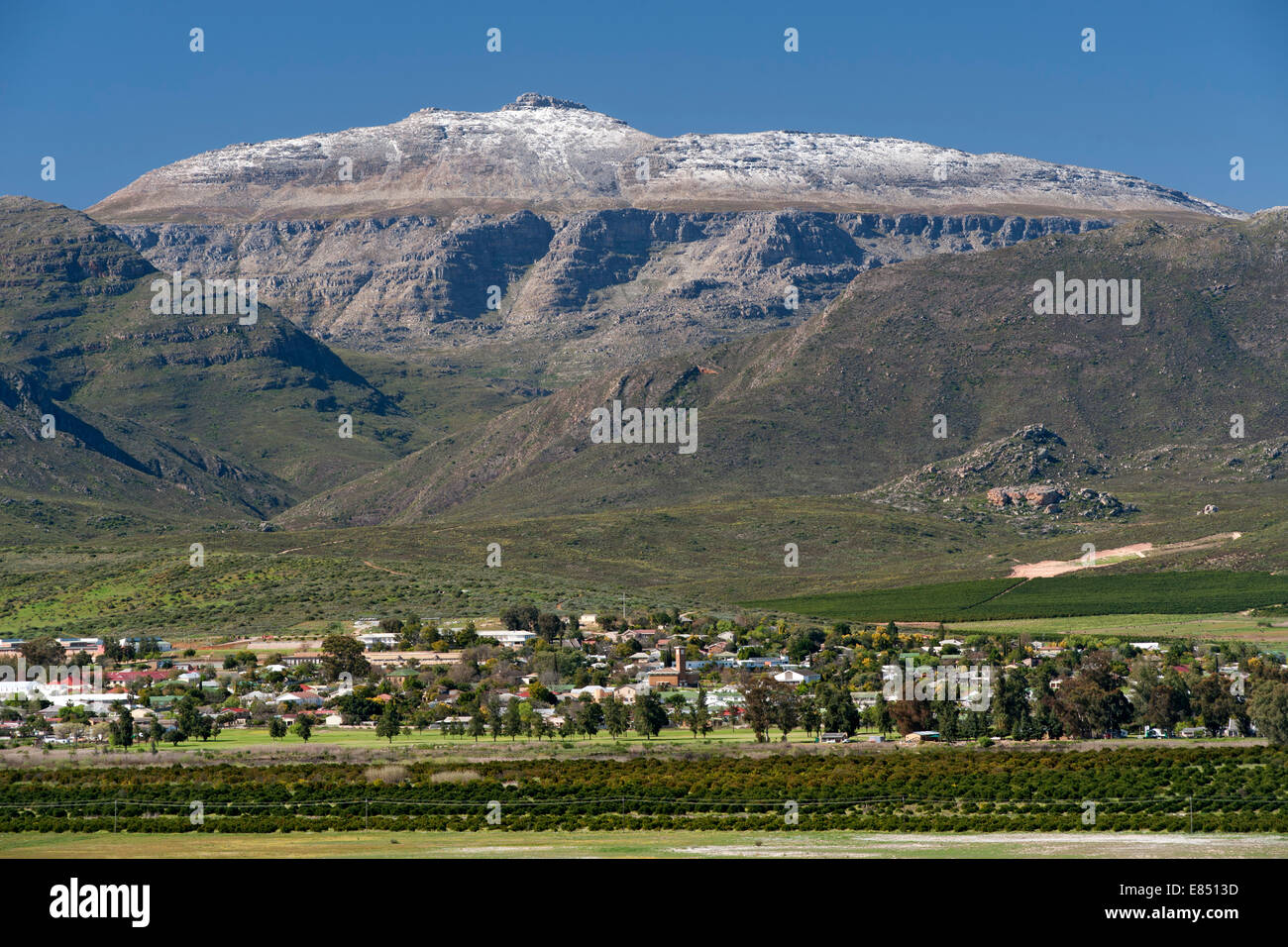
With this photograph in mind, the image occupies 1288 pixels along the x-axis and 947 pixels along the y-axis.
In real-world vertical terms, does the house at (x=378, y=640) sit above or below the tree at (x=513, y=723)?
above

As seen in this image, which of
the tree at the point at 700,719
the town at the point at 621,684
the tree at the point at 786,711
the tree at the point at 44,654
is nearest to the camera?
the tree at the point at 786,711

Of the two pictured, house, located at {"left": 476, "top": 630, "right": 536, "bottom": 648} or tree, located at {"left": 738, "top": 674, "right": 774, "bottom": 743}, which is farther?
house, located at {"left": 476, "top": 630, "right": 536, "bottom": 648}

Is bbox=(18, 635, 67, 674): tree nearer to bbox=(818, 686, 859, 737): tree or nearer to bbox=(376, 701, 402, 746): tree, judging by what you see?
bbox=(376, 701, 402, 746): tree

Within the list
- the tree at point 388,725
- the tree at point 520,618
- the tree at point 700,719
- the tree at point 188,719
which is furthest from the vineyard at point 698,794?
the tree at point 520,618

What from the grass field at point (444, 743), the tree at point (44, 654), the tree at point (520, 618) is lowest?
the grass field at point (444, 743)

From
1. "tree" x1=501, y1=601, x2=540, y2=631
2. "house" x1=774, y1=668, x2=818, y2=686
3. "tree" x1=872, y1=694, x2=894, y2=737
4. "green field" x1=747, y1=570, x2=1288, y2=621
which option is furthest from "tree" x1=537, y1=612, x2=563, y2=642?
"tree" x1=872, y1=694, x2=894, y2=737

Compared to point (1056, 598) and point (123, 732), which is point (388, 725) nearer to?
point (123, 732)

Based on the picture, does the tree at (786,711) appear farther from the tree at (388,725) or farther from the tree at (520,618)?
the tree at (520,618)
